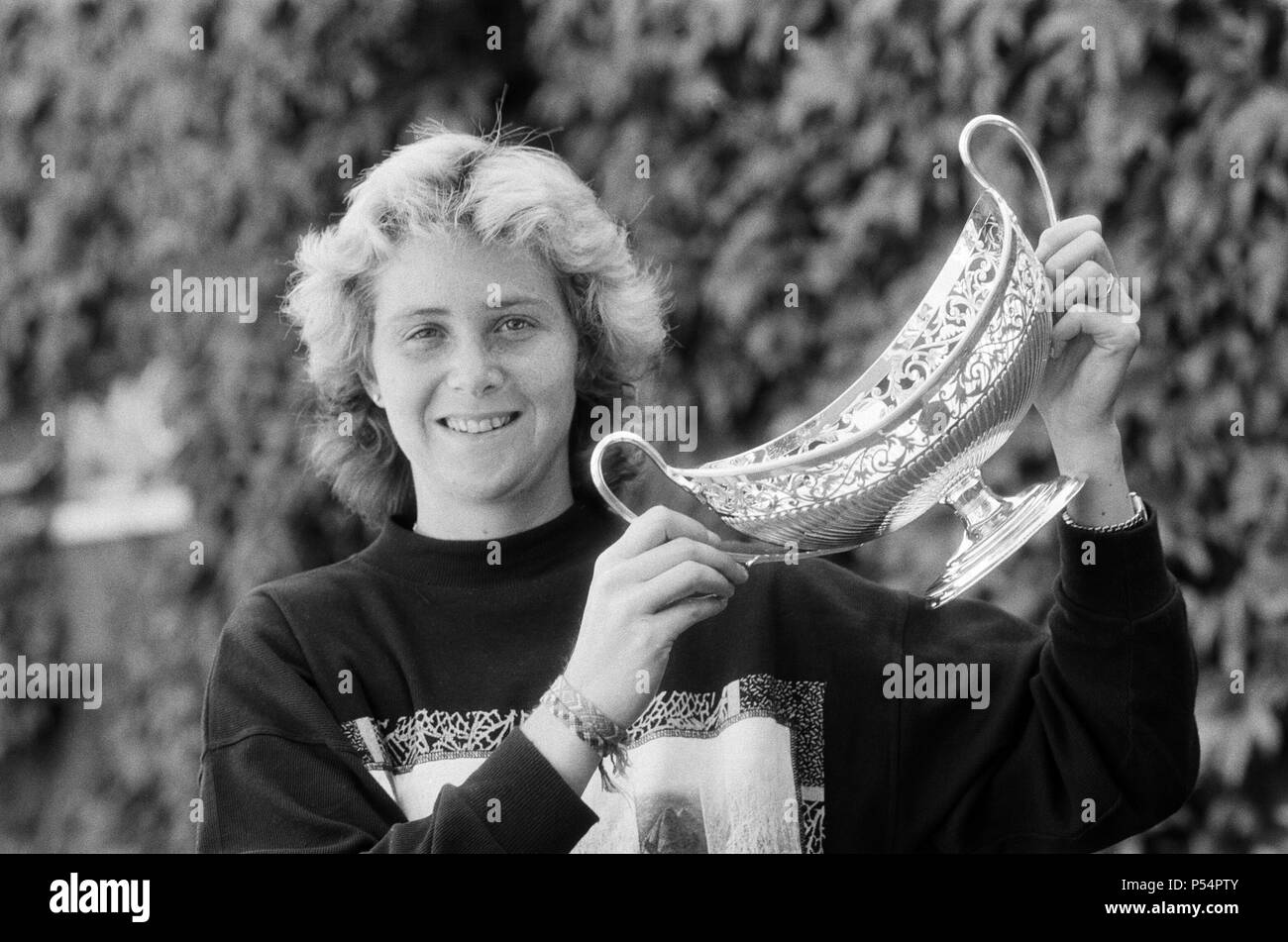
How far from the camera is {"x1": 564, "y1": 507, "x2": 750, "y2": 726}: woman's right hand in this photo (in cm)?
108

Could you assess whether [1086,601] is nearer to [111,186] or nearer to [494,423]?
[494,423]

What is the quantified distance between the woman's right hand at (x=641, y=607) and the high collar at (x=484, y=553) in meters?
0.29

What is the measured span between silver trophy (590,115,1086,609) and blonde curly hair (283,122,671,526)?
32cm

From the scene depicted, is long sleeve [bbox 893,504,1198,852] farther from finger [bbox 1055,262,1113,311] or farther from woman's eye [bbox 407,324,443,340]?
woman's eye [bbox 407,324,443,340]

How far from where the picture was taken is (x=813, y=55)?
2232mm

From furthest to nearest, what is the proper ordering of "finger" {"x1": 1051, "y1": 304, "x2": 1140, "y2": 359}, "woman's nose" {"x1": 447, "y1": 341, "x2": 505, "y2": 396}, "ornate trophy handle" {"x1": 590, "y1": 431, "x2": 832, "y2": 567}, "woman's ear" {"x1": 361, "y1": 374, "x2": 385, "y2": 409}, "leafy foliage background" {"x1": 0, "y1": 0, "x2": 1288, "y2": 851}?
"leafy foliage background" {"x1": 0, "y1": 0, "x2": 1288, "y2": 851} → "woman's ear" {"x1": 361, "y1": 374, "x2": 385, "y2": 409} → "woman's nose" {"x1": 447, "y1": 341, "x2": 505, "y2": 396} → "finger" {"x1": 1051, "y1": 304, "x2": 1140, "y2": 359} → "ornate trophy handle" {"x1": 590, "y1": 431, "x2": 832, "y2": 567}

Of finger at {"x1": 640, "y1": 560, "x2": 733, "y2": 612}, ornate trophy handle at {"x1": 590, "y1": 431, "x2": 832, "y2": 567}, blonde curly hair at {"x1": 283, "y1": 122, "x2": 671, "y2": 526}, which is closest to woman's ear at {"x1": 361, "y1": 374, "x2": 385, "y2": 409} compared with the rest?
blonde curly hair at {"x1": 283, "y1": 122, "x2": 671, "y2": 526}

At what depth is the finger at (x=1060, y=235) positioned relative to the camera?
1248 mm

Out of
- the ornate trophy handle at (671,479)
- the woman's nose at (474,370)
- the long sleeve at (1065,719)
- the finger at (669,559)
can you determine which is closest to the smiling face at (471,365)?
the woman's nose at (474,370)

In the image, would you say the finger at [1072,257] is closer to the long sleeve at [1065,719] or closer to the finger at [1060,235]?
the finger at [1060,235]

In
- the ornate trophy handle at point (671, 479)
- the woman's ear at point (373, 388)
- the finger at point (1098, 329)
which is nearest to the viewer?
the ornate trophy handle at point (671, 479)

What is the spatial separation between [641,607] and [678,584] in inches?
1.2
